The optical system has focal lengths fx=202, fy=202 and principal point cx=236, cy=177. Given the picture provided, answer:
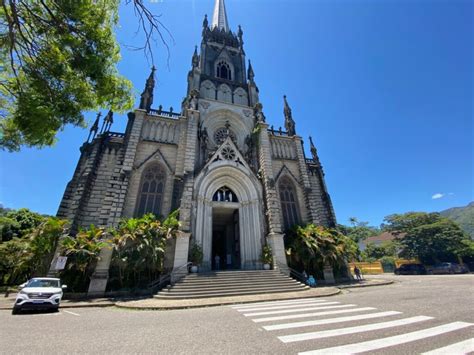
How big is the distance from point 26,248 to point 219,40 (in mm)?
31882

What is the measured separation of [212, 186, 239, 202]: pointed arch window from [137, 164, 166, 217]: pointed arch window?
14.5ft

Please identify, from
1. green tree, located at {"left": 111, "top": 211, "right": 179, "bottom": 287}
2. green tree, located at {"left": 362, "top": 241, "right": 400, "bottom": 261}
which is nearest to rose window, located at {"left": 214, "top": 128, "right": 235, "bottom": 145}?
green tree, located at {"left": 111, "top": 211, "right": 179, "bottom": 287}

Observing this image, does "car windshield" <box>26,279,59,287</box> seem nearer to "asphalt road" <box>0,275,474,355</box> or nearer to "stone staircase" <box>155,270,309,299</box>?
"asphalt road" <box>0,275,474,355</box>

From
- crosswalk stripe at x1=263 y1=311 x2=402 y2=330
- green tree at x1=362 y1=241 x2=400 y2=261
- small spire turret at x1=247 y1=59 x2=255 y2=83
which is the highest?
small spire turret at x1=247 y1=59 x2=255 y2=83

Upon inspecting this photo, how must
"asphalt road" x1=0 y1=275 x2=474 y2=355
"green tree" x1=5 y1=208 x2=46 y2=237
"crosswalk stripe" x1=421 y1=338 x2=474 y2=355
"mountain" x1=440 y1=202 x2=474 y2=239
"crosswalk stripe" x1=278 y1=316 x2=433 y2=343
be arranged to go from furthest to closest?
"mountain" x1=440 y1=202 x2=474 y2=239 → "green tree" x1=5 y1=208 x2=46 y2=237 → "crosswalk stripe" x1=278 y1=316 x2=433 y2=343 → "asphalt road" x1=0 y1=275 x2=474 y2=355 → "crosswalk stripe" x1=421 y1=338 x2=474 y2=355

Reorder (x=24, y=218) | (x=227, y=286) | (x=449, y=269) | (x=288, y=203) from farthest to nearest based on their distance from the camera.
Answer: (x=449, y=269) < (x=24, y=218) < (x=288, y=203) < (x=227, y=286)

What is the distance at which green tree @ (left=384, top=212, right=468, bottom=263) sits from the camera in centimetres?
2770

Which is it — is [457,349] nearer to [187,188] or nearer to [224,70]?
[187,188]

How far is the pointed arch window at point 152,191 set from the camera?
1508cm

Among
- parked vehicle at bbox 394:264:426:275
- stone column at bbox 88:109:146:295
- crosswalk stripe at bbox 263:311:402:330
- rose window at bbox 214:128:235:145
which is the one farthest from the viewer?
parked vehicle at bbox 394:264:426:275

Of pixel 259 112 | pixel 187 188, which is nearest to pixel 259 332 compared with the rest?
pixel 187 188

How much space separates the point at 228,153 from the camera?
17.5 m

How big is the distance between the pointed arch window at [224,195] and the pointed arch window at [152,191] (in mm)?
4419

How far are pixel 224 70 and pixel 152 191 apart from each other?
20.1m
